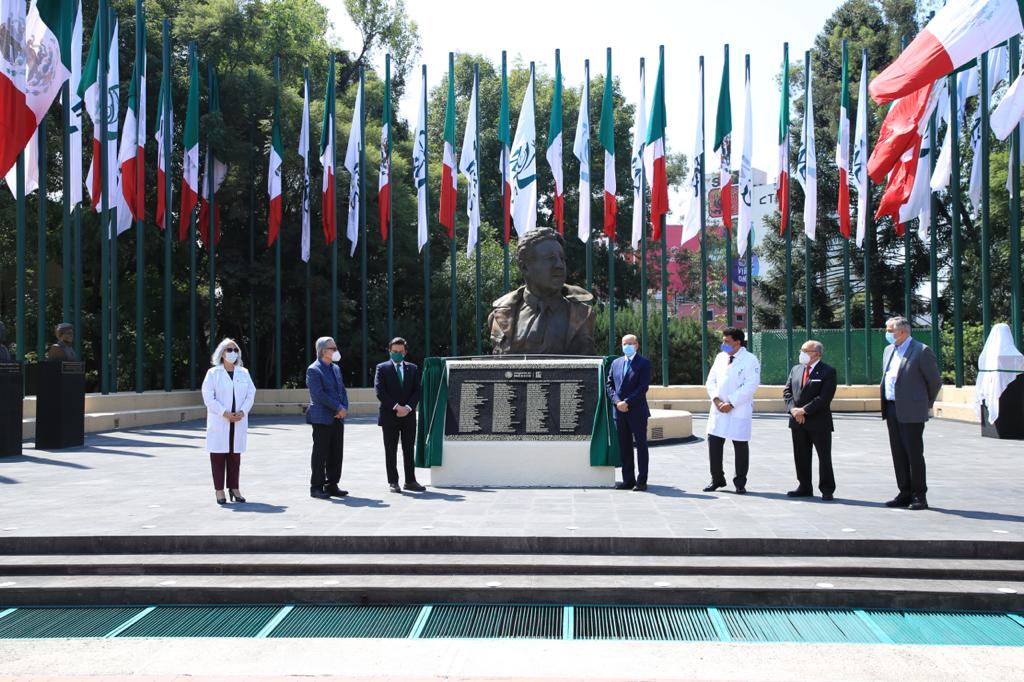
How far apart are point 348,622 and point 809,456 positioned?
536 centimetres

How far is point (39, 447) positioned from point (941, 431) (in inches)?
633

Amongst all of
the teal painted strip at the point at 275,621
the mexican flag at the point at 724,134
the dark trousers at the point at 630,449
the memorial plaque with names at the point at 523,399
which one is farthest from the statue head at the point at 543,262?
the teal painted strip at the point at 275,621

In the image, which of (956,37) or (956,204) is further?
(956,204)

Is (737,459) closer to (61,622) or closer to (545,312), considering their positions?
(545,312)

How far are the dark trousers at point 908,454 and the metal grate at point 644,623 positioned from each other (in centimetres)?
342

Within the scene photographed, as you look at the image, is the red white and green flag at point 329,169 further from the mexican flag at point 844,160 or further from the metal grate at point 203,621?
the metal grate at point 203,621

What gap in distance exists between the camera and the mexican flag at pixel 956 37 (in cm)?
1283

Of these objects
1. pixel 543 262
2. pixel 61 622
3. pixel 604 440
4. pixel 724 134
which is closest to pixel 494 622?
pixel 61 622

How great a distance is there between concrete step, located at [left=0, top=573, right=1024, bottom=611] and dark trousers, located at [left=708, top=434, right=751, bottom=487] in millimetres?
3203

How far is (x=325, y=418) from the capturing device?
9.85m

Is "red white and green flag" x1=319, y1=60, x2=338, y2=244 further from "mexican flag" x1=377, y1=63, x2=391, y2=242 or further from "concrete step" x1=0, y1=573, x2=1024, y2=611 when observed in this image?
"concrete step" x1=0, y1=573, x2=1024, y2=611

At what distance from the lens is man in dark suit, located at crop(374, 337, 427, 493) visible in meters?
10.2

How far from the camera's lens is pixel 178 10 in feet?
105

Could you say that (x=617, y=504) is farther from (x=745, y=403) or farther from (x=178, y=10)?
(x=178, y=10)
